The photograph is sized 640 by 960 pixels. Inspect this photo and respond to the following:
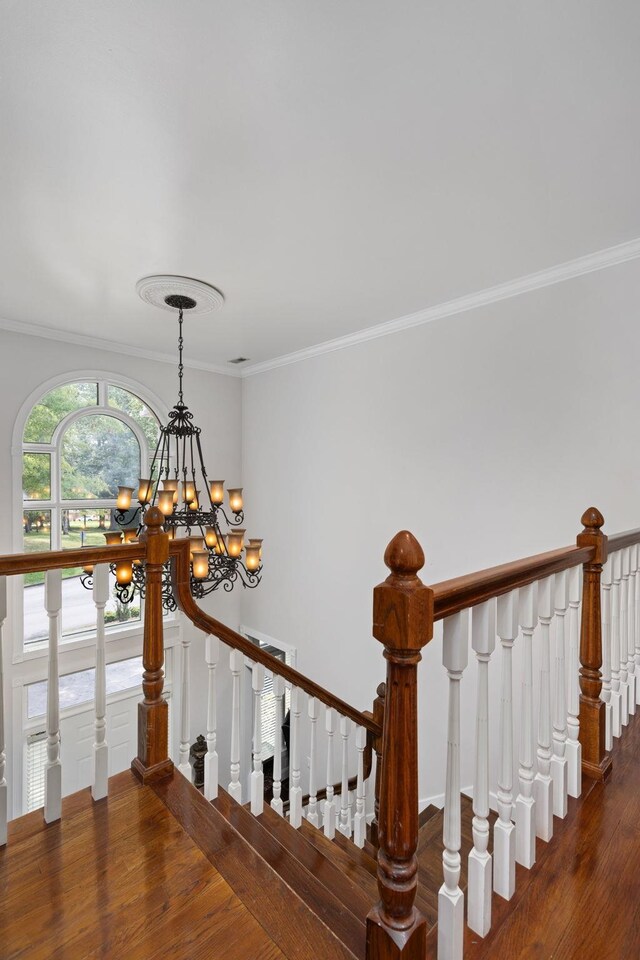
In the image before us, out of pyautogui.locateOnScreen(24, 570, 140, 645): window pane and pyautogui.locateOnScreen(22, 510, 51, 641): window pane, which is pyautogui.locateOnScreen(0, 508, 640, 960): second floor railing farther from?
pyautogui.locateOnScreen(22, 510, 51, 641): window pane

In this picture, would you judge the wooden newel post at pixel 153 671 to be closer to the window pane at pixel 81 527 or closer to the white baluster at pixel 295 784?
the white baluster at pixel 295 784

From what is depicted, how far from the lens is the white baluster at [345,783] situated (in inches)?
98.7

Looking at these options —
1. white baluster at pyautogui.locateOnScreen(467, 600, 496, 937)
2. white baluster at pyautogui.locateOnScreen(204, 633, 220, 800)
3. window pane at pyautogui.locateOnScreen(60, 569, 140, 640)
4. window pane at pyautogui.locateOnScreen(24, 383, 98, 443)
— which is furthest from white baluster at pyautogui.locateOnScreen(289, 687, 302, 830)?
window pane at pyautogui.locateOnScreen(24, 383, 98, 443)

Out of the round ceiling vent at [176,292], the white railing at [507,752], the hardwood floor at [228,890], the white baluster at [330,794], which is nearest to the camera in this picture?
the white railing at [507,752]

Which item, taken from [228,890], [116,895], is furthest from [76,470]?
[228,890]

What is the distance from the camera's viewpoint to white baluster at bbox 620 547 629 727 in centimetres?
197

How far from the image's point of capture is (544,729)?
1.35 metres

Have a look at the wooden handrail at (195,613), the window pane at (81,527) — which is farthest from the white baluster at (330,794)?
the window pane at (81,527)

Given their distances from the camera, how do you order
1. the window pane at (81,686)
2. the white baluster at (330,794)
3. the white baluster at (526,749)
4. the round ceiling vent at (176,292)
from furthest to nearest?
the window pane at (81,686) < the round ceiling vent at (176,292) < the white baluster at (330,794) < the white baluster at (526,749)

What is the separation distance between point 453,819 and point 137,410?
4.47 meters

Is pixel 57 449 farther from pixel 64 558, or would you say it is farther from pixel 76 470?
pixel 64 558

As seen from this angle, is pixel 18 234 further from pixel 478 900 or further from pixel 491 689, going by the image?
pixel 491 689

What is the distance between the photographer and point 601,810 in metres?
1.50

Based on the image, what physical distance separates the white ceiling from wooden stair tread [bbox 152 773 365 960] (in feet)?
8.35
